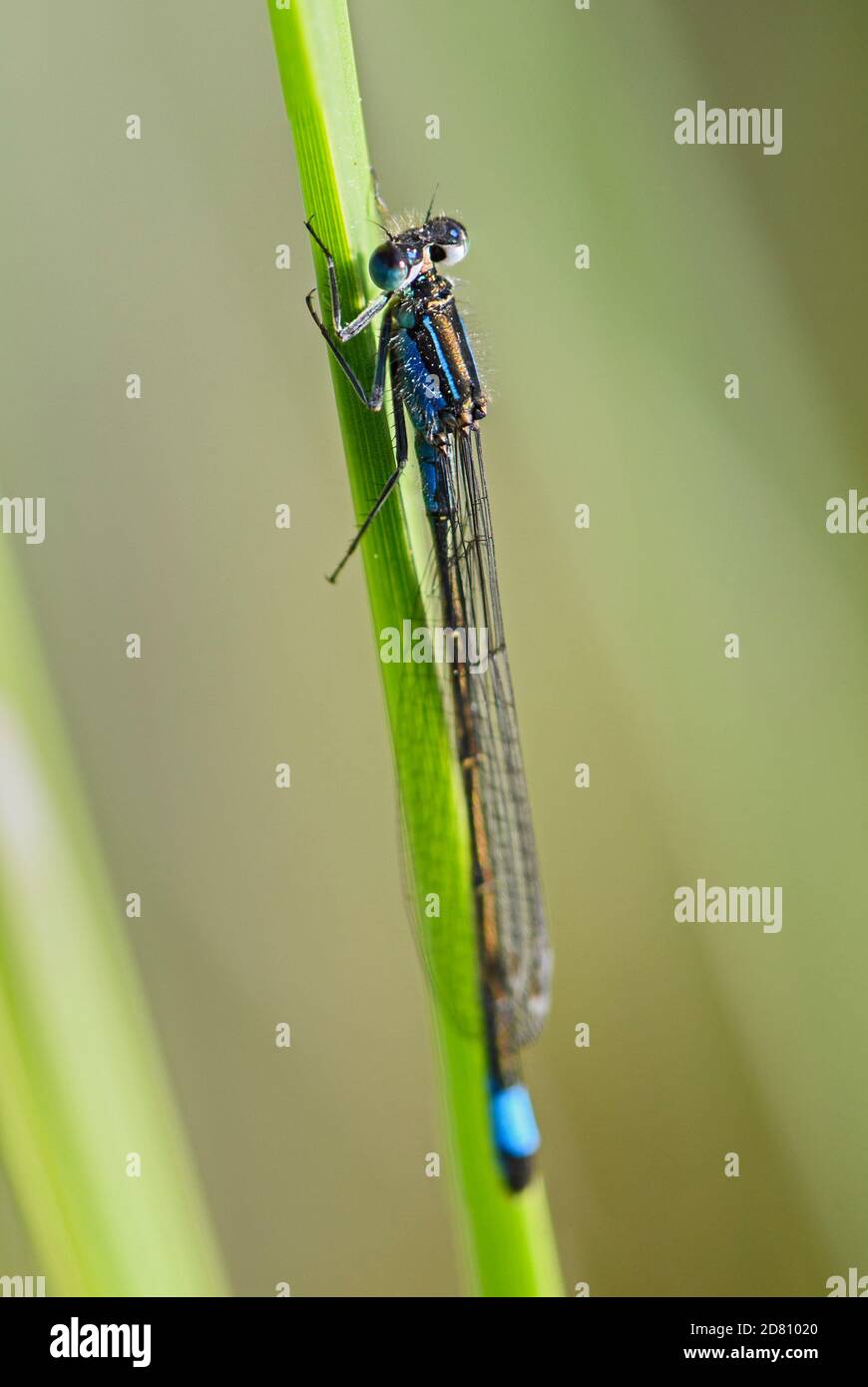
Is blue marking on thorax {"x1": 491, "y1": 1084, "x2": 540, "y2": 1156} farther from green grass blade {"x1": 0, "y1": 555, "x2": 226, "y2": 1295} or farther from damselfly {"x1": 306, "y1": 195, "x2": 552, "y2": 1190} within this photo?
green grass blade {"x1": 0, "y1": 555, "x2": 226, "y2": 1295}

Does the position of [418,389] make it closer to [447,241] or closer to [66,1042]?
[447,241]

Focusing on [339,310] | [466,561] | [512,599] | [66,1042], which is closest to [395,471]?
[339,310]

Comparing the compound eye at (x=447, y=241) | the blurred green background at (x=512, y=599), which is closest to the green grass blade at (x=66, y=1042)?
the compound eye at (x=447, y=241)

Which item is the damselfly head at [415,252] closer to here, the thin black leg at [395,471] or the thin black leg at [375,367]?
the thin black leg at [375,367]

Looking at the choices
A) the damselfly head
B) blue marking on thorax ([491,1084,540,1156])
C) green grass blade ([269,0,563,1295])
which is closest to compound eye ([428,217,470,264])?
the damselfly head

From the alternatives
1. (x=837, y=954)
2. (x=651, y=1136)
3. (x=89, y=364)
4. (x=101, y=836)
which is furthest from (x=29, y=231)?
(x=651, y=1136)

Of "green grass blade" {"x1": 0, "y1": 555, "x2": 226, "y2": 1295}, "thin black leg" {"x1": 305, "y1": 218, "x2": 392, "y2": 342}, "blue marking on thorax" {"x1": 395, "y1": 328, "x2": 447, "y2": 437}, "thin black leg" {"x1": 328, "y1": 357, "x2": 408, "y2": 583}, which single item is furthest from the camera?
"blue marking on thorax" {"x1": 395, "y1": 328, "x2": 447, "y2": 437}
